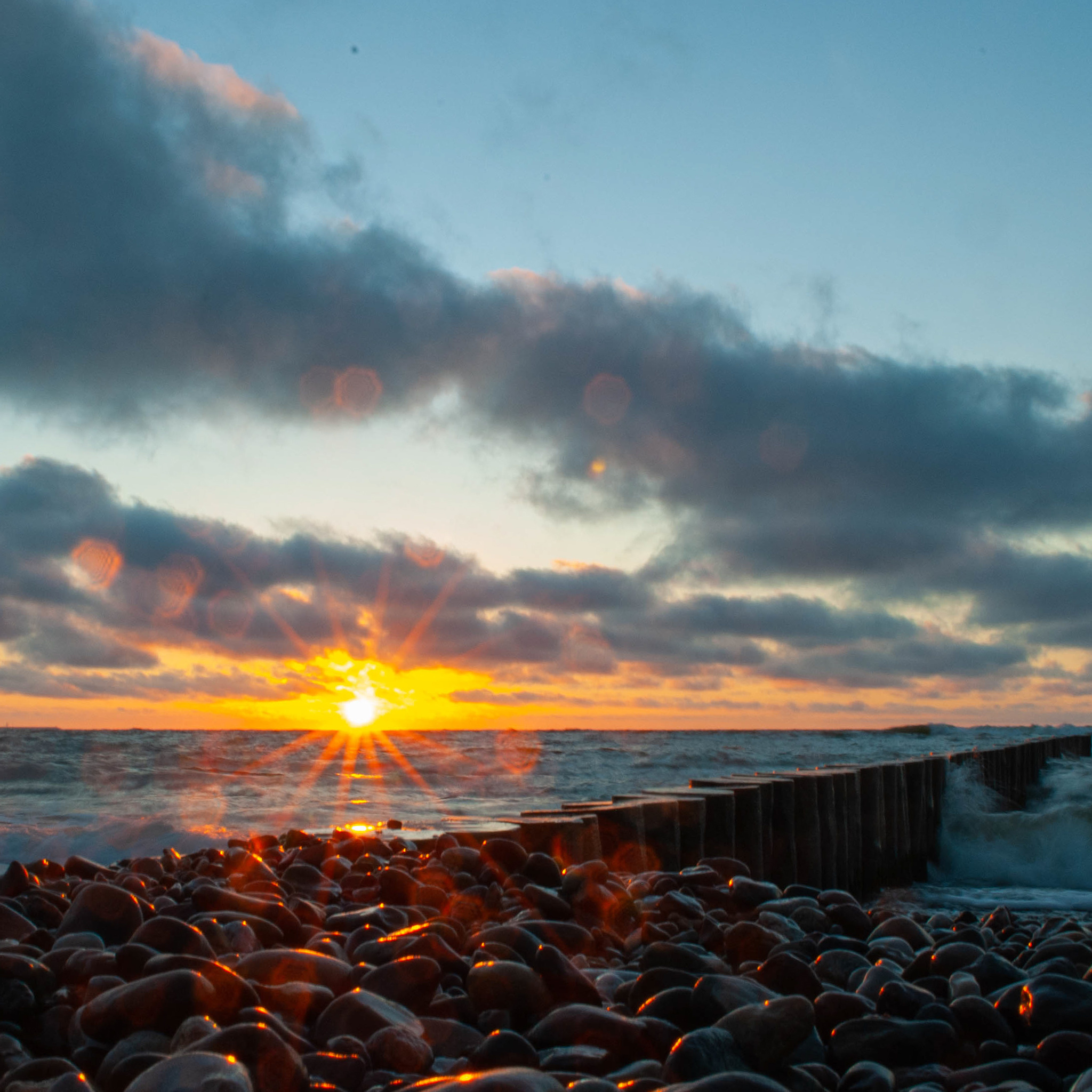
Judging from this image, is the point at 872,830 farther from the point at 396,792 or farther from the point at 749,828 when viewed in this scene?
the point at 396,792

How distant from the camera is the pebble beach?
6.79 feet

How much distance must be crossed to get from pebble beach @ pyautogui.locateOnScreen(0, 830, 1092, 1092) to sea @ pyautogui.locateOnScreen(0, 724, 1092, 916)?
296 centimetres

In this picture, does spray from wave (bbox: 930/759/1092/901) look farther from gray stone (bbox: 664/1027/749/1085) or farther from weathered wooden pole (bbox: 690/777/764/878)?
gray stone (bbox: 664/1027/749/1085)

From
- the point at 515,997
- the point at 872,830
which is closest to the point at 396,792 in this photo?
the point at 872,830

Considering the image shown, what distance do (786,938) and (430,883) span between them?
61.3 inches

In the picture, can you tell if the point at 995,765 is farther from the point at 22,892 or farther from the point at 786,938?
the point at 22,892

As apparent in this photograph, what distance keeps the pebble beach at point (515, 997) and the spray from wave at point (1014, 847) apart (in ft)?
23.4

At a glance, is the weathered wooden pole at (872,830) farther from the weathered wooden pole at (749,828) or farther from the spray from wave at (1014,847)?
the weathered wooden pole at (749,828)

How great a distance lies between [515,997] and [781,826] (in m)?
4.99

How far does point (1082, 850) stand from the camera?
33.8 feet

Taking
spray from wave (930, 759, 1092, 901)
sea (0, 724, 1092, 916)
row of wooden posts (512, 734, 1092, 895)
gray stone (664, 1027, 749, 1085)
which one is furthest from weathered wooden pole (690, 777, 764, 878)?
spray from wave (930, 759, 1092, 901)

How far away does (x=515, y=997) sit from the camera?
2.56m

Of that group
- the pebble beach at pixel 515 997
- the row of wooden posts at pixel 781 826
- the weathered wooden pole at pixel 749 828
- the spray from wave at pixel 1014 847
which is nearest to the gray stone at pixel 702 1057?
the pebble beach at pixel 515 997

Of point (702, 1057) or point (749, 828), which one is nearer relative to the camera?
point (702, 1057)
